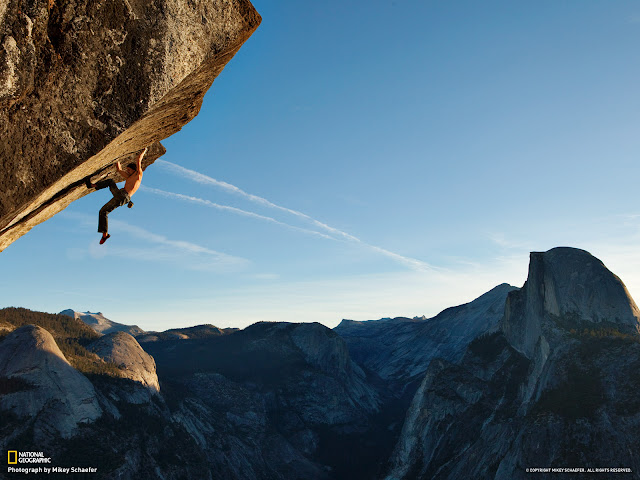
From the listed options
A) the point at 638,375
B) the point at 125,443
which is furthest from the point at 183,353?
the point at 638,375

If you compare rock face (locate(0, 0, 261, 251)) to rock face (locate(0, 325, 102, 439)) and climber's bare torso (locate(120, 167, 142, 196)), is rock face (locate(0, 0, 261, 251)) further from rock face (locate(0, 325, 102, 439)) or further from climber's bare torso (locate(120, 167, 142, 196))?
rock face (locate(0, 325, 102, 439))

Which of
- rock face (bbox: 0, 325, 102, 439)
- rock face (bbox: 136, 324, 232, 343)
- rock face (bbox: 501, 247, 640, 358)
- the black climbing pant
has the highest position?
rock face (bbox: 501, 247, 640, 358)

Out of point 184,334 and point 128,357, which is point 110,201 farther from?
point 184,334

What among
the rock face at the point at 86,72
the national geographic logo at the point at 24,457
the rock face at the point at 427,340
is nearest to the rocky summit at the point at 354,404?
the national geographic logo at the point at 24,457

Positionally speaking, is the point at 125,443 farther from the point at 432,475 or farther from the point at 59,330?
the point at 59,330

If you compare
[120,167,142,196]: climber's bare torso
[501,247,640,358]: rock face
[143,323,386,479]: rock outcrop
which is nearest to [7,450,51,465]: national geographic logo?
[143,323,386,479]: rock outcrop

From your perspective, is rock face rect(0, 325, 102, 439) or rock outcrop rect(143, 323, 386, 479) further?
rock outcrop rect(143, 323, 386, 479)

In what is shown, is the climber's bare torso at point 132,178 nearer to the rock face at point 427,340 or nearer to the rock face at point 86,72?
the rock face at point 86,72
